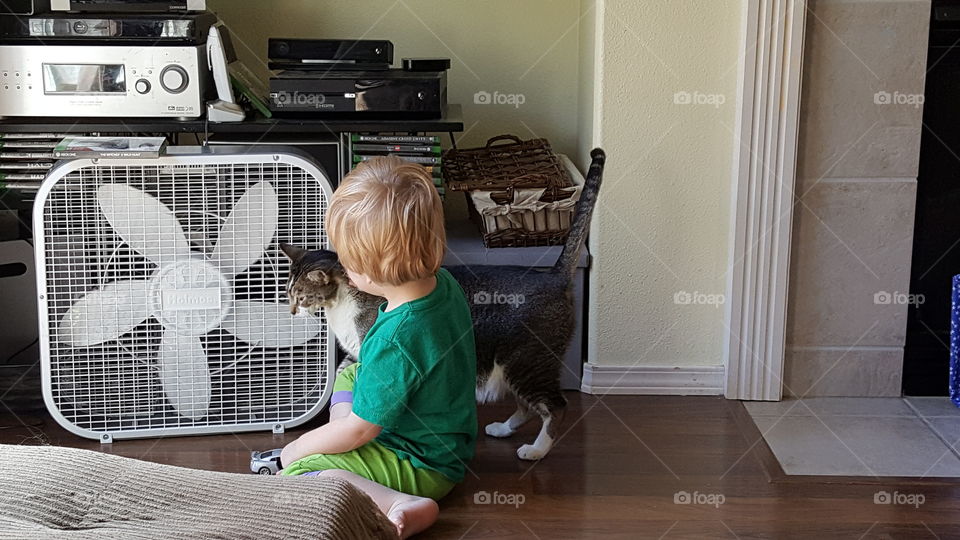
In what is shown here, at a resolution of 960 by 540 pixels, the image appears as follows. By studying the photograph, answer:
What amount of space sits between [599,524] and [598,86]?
105 cm

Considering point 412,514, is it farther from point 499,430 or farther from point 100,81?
point 100,81

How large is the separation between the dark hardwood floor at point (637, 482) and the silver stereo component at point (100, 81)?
69 cm

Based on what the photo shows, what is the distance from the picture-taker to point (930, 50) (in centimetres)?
253

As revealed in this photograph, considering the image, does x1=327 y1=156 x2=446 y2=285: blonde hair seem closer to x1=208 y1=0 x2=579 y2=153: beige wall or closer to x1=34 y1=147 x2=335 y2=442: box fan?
x1=34 y1=147 x2=335 y2=442: box fan

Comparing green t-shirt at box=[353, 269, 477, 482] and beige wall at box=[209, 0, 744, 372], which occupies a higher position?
beige wall at box=[209, 0, 744, 372]

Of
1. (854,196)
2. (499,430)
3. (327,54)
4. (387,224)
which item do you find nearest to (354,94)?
(327,54)

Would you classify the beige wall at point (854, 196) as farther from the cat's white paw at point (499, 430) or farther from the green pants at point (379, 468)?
the green pants at point (379, 468)

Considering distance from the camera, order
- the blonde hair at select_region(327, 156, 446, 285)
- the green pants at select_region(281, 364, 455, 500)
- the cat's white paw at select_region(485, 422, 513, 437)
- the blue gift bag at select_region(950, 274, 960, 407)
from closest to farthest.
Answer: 1. the blonde hair at select_region(327, 156, 446, 285)
2. the green pants at select_region(281, 364, 455, 500)
3. the cat's white paw at select_region(485, 422, 513, 437)
4. the blue gift bag at select_region(950, 274, 960, 407)

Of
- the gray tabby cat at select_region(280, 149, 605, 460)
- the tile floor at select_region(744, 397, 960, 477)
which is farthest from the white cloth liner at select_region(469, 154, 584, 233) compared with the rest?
the tile floor at select_region(744, 397, 960, 477)

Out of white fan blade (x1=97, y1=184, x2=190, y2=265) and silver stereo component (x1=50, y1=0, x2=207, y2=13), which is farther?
silver stereo component (x1=50, y1=0, x2=207, y2=13)

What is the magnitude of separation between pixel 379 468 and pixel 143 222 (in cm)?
72

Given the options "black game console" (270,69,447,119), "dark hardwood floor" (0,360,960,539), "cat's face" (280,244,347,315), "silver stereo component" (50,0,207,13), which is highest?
"silver stereo component" (50,0,207,13)

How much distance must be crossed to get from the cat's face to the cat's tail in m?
→ 0.47

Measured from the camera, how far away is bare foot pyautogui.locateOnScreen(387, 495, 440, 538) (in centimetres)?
191
